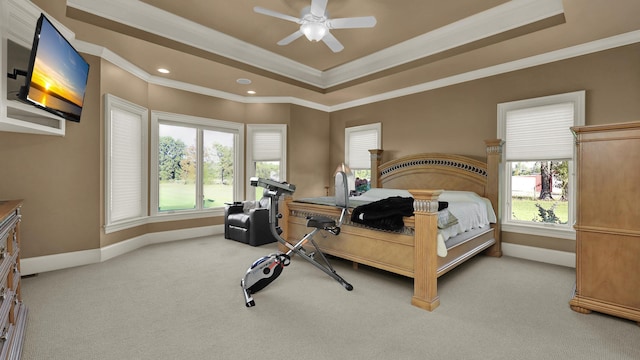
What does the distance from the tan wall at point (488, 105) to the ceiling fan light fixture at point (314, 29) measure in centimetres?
256

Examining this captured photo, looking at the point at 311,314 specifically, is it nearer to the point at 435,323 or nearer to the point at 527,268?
the point at 435,323

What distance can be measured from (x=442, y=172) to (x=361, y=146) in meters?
1.89

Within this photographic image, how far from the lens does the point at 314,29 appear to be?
10.1 ft

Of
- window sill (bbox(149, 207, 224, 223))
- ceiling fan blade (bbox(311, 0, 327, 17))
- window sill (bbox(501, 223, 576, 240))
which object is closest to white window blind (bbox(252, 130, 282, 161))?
window sill (bbox(149, 207, 224, 223))

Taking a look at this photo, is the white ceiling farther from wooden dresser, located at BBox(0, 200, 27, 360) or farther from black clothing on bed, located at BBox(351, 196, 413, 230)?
wooden dresser, located at BBox(0, 200, 27, 360)

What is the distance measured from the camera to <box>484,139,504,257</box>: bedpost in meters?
4.03

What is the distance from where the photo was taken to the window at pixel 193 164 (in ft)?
15.9

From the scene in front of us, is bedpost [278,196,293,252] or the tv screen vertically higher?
the tv screen

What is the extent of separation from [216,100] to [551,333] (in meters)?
5.62

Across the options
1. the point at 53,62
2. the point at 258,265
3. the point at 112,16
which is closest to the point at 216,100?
the point at 112,16

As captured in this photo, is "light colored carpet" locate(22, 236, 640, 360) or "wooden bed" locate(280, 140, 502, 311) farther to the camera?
"wooden bed" locate(280, 140, 502, 311)

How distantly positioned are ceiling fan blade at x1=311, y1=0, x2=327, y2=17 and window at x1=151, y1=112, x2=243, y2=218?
3240 millimetres

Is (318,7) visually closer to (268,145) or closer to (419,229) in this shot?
(419,229)

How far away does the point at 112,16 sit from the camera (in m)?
3.20
